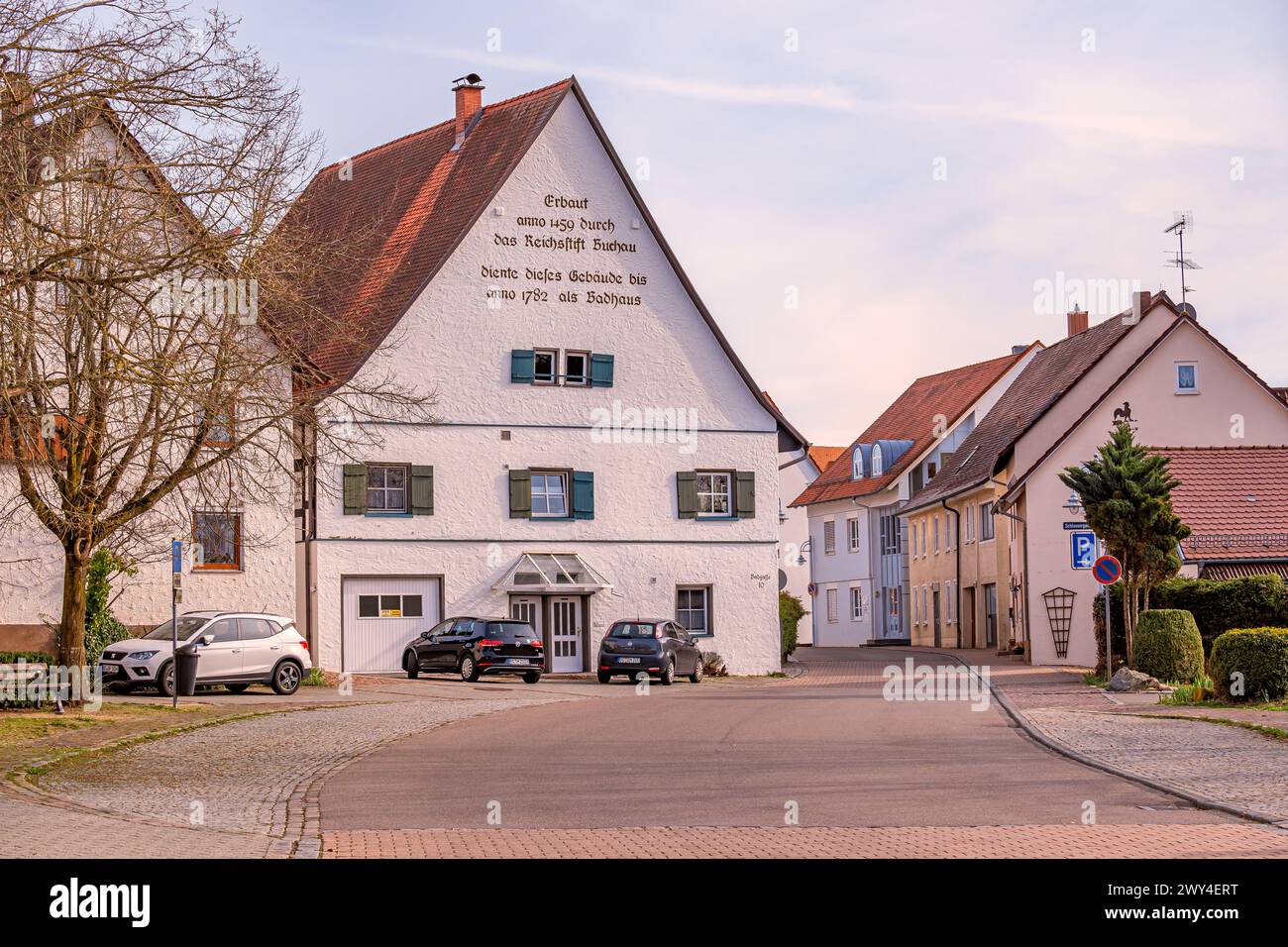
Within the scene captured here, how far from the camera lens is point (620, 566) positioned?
140 feet

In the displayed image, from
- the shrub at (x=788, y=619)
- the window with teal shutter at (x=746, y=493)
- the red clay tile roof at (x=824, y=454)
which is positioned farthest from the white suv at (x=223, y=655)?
the red clay tile roof at (x=824, y=454)

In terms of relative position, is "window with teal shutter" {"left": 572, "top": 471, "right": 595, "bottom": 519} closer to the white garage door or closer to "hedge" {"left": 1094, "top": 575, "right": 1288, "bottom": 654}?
the white garage door

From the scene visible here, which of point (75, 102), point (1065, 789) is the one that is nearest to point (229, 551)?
point (75, 102)

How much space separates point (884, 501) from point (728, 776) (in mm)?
52753

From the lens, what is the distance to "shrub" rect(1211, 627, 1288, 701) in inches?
1049

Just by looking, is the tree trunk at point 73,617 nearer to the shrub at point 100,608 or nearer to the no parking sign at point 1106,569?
the shrub at point 100,608

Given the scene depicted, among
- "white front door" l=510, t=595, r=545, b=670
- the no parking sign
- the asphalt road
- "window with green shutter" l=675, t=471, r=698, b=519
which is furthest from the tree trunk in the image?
"window with green shutter" l=675, t=471, r=698, b=519

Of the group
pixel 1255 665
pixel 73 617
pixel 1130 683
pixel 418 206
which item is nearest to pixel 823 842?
pixel 73 617

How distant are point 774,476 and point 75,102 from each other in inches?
1144

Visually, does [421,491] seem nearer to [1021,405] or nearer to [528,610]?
[528,610]

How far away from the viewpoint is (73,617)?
25547 millimetres

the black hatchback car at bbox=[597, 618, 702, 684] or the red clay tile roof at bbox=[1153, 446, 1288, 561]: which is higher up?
the red clay tile roof at bbox=[1153, 446, 1288, 561]

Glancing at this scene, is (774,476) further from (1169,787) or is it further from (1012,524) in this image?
(1169,787)

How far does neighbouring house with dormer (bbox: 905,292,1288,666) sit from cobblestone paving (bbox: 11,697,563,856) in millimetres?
22330
